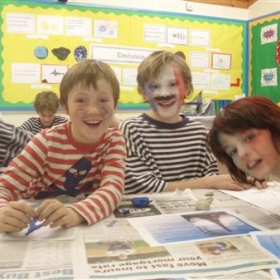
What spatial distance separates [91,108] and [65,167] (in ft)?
0.52

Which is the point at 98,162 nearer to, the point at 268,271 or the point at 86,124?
the point at 86,124

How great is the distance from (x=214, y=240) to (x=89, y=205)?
0.26 metres

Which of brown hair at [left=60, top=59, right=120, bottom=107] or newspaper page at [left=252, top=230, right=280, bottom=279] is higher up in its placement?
brown hair at [left=60, top=59, right=120, bottom=107]

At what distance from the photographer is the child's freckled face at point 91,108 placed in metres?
0.84

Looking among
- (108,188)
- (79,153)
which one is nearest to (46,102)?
(79,153)

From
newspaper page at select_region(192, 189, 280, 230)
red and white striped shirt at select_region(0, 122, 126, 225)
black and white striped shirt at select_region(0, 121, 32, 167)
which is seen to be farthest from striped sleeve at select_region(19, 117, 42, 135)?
newspaper page at select_region(192, 189, 280, 230)

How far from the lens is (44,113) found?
A: 88.6 inches

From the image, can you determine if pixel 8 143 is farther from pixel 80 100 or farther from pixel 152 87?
pixel 152 87

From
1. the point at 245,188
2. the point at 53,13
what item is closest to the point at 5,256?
the point at 245,188

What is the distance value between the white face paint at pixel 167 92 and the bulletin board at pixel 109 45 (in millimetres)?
1439

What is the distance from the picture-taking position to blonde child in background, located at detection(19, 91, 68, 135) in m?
2.23

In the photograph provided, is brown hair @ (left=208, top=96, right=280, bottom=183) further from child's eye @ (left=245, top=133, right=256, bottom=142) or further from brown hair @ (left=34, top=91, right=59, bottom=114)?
brown hair @ (left=34, top=91, right=59, bottom=114)

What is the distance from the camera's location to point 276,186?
1.01 m

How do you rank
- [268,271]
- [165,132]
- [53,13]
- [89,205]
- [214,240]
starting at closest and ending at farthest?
[268,271]
[214,240]
[89,205]
[165,132]
[53,13]
